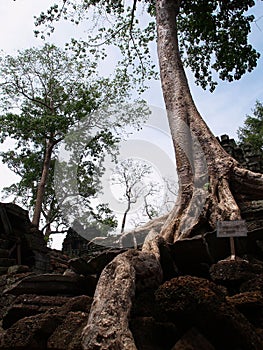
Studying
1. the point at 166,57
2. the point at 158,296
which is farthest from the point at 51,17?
the point at 158,296

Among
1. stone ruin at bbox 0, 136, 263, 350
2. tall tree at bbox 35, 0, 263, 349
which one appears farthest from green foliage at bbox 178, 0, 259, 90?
stone ruin at bbox 0, 136, 263, 350

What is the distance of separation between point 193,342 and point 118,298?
1.40ft

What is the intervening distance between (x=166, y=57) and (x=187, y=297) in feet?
15.5

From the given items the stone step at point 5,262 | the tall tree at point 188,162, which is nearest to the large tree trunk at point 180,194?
the tall tree at point 188,162

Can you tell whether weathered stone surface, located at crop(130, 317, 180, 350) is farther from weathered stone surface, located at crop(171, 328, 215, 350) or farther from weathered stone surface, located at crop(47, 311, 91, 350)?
weathered stone surface, located at crop(47, 311, 91, 350)

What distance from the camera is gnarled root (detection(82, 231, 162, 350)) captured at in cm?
163

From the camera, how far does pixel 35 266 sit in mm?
8055

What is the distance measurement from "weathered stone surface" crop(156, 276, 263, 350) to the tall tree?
24 cm

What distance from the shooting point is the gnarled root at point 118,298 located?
1630mm

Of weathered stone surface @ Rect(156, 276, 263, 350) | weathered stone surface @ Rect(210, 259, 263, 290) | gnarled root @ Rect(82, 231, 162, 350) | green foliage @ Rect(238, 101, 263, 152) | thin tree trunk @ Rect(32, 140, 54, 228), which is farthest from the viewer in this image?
green foliage @ Rect(238, 101, 263, 152)

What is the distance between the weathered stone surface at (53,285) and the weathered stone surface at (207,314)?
1210 mm

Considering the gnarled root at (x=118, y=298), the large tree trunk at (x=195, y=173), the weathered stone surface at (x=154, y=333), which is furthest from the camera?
the large tree trunk at (x=195, y=173)

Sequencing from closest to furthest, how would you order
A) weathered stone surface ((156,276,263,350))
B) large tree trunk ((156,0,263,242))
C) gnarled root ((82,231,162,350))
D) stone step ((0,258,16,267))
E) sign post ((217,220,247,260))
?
1. gnarled root ((82,231,162,350))
2. weathered stone surface ((156,276,263,350))
3. sign post ((217,220,247,260))
4. large tree trunk ((156,0,263,242))
5. stone step ((0,258,16,267))

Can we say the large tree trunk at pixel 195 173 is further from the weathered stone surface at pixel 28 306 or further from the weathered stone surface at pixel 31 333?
the weathered stone surface at pixel 31 333
